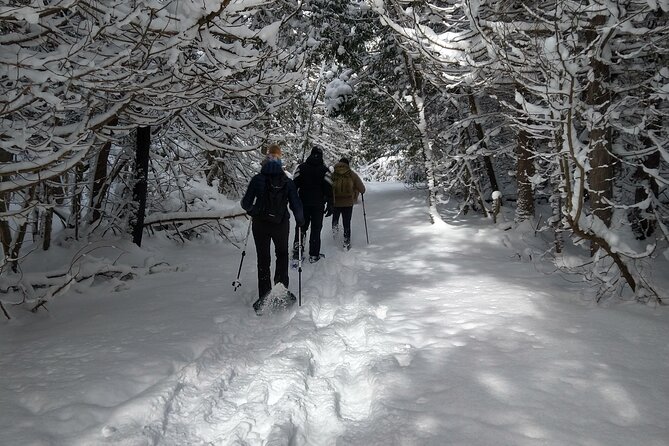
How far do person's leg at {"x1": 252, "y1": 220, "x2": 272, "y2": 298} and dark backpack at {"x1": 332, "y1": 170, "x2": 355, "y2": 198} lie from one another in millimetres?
4125

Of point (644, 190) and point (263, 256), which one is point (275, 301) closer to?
point (263, 256)

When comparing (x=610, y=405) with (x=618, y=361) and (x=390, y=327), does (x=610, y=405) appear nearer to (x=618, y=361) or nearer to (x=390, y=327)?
(x=618, y=361)

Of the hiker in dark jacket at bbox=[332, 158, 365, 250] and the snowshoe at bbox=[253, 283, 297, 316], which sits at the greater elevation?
the hiker in dark jacket at bbox=[332, 158, 365, 250]

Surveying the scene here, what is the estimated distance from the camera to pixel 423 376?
11.4 feet

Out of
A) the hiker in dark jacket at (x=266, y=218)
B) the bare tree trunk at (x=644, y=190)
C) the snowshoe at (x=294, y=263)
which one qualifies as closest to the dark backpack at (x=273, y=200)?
the hiker in dark jacket at (x=266, y=218)

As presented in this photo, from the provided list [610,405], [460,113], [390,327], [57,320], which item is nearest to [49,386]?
[57,320]

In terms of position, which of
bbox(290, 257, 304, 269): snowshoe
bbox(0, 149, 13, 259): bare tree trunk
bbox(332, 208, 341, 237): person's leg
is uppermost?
bbox(0, 149, 13, 259): bare tree trunk

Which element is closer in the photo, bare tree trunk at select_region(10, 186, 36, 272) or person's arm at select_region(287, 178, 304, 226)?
bare tree trunk at select_region(10, 186, 36, 272)

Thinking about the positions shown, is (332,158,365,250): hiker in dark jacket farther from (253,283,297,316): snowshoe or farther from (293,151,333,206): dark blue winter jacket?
(253,283,297,316): snowshoe

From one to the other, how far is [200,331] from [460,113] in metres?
10.2

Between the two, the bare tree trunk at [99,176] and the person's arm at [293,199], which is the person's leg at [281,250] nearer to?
the person's arm at [293,199]

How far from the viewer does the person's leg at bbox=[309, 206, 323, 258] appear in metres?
8.66

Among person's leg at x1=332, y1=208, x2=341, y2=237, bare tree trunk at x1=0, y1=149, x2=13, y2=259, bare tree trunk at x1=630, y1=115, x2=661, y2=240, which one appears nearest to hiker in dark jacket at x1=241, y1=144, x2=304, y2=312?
bare tree trunk at x1=0, y1=149, x2=13, y2=259

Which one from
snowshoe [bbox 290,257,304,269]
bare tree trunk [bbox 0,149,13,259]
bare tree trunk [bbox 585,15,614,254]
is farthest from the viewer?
snowshoe [bbox 290,257,304,269]
